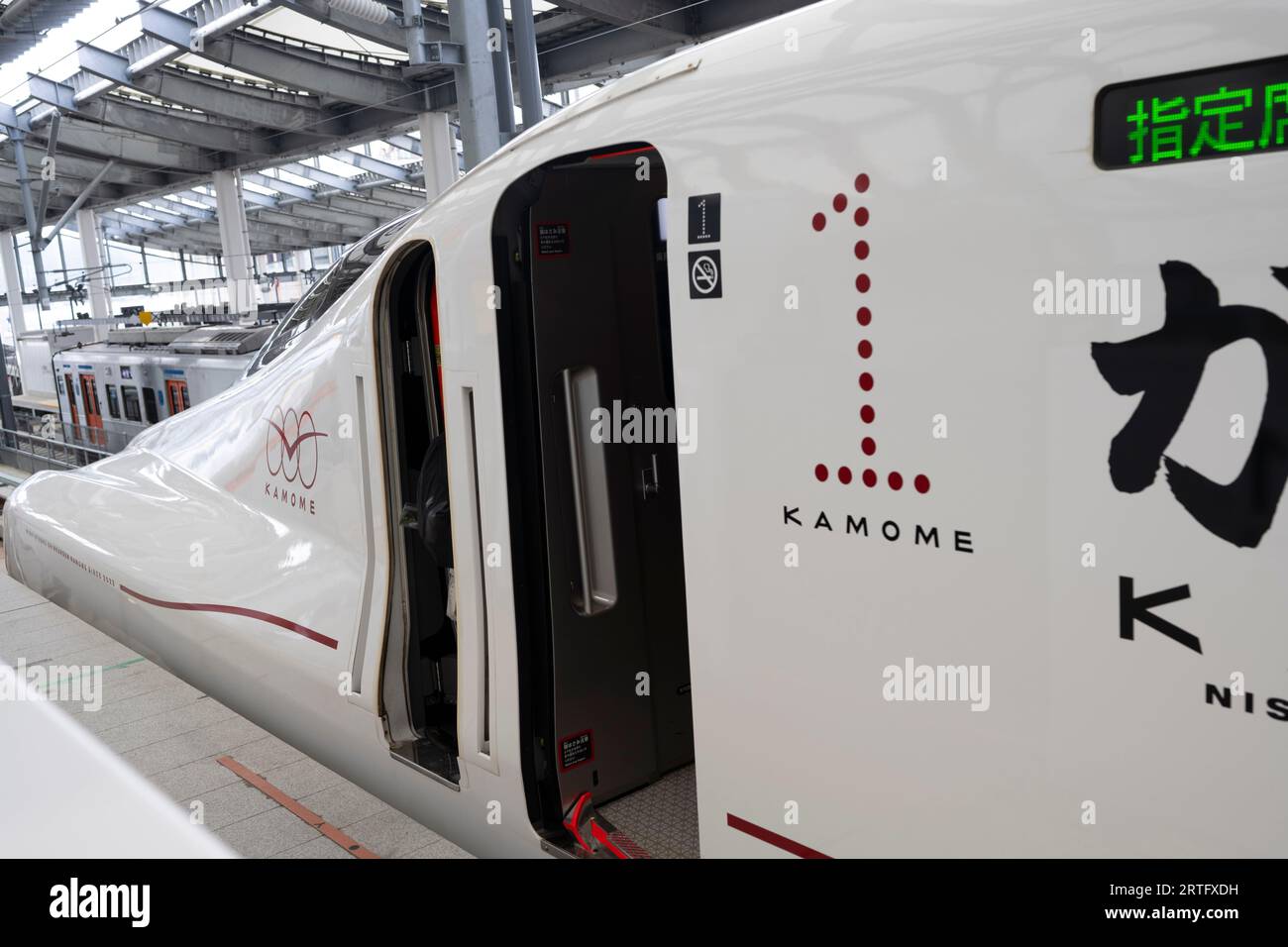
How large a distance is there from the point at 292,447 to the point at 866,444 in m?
2.59

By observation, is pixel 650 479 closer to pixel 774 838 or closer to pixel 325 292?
pixel 774 838

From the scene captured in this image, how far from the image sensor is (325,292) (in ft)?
14.5

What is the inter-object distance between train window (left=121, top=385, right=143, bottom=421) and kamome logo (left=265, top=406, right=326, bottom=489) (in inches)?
568

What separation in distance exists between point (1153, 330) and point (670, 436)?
193 cm

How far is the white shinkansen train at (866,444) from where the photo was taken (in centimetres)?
155

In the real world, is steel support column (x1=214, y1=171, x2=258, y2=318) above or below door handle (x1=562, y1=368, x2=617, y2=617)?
above

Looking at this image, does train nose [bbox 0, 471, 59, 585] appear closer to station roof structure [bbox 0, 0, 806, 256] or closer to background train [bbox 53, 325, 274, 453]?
station roof structure [bbox 0, 0, 806, 256]

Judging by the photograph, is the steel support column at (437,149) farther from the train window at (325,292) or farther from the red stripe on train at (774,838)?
the red stripe on train at (774,838)

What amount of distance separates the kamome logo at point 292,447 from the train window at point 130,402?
14427 millimetres

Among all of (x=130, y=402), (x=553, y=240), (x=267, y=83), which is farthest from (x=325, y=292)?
(x=267, y=83)

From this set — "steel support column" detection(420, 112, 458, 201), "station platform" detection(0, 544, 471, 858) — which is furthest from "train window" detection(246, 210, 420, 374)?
"steel support column" detection(420, 112, 458, 201)

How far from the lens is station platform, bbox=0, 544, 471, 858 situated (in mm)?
3410
